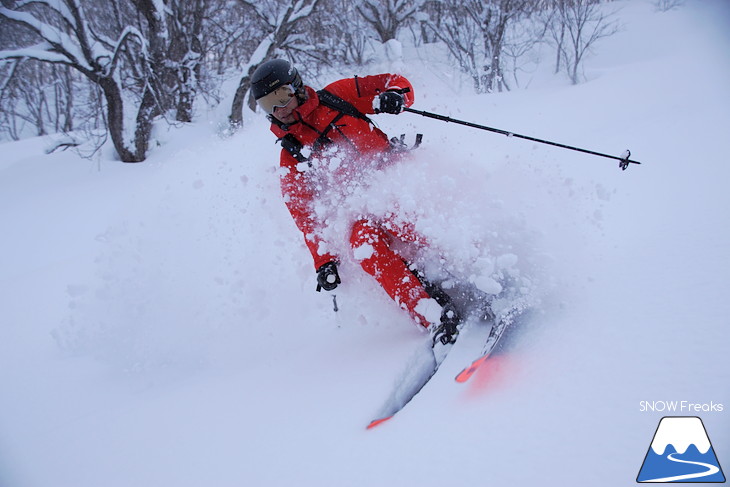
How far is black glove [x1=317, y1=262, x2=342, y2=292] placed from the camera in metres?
2.53

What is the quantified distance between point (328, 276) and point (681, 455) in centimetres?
183

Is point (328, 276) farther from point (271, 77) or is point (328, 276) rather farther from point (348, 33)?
point (348, 33)

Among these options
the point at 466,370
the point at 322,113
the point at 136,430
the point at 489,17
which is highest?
the point at 489,17

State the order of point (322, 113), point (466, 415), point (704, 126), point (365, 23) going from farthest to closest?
point (365, 23) → point (704, 126) → point (322, 113) → point (466, 415)

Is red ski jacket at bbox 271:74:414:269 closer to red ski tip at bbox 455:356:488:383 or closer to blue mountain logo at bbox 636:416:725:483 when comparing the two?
red ski tip at bbox 455:356:488:383

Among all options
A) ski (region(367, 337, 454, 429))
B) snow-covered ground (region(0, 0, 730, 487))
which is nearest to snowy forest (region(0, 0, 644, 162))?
snow-covered ground (region(0, 0, 730, 487))

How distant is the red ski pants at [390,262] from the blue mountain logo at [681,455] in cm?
122

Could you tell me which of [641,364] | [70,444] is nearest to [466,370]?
[641,364]

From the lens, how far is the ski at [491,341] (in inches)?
73.4

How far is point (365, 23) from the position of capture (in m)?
17.1

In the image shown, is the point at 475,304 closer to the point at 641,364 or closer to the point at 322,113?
the point at 641,364

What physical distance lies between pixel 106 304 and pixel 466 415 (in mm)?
2705

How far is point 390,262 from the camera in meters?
2.36

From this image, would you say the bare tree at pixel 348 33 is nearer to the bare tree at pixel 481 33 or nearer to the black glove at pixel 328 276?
the bare tree at pixel 481 33
